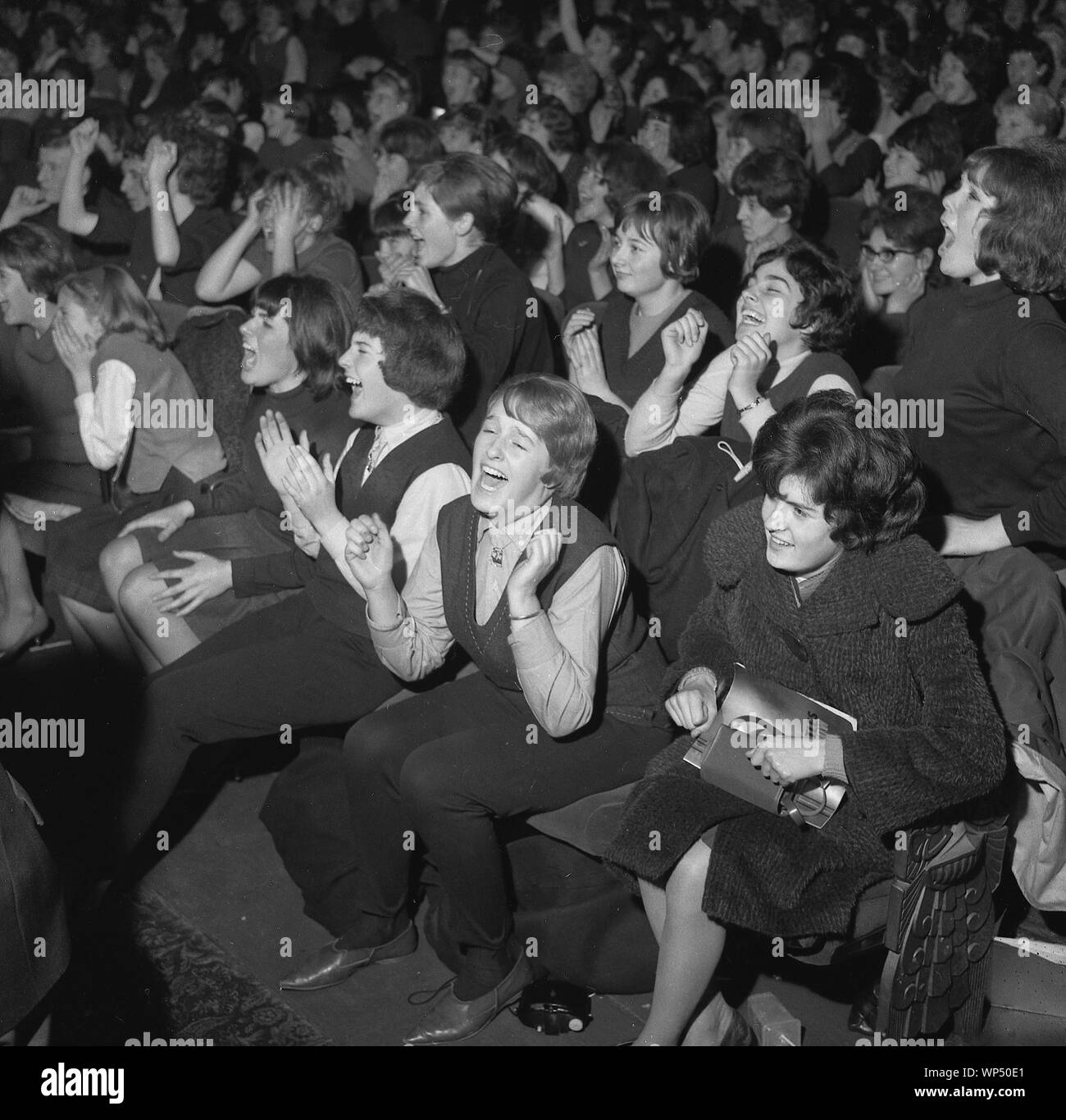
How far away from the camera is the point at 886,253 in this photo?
3557 mm

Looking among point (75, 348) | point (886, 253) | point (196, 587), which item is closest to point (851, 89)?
point (886, 253)

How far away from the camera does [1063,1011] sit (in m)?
2.32

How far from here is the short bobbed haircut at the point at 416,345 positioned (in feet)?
9.21

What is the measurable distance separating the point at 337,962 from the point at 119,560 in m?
1.27

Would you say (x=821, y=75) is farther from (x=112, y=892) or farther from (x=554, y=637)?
(x=112, y=892)

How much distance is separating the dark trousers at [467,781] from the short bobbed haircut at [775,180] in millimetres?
1923

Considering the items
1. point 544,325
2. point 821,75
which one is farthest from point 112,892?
point 821,75

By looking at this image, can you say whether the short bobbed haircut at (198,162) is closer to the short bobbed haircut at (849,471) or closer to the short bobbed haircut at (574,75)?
the short bobbed haircut at (574,75)

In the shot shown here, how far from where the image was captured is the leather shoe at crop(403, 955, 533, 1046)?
7.84ft

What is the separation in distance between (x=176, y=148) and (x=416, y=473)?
7.56ft

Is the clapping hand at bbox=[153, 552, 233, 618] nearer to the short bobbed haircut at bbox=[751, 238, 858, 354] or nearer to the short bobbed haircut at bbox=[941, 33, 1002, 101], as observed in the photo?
the short bobbed haircut at bbox=[751, 238, 858, 354]

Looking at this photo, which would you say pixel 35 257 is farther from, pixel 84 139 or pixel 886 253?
pixel 886 253

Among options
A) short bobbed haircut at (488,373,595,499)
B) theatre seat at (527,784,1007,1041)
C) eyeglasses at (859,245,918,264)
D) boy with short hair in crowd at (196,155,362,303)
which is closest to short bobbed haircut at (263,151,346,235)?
boy with short hair in crowd at (196,155,362,303)

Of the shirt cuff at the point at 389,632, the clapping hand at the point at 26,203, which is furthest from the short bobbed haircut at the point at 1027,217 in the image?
the clapping hand at the point at 26,203
